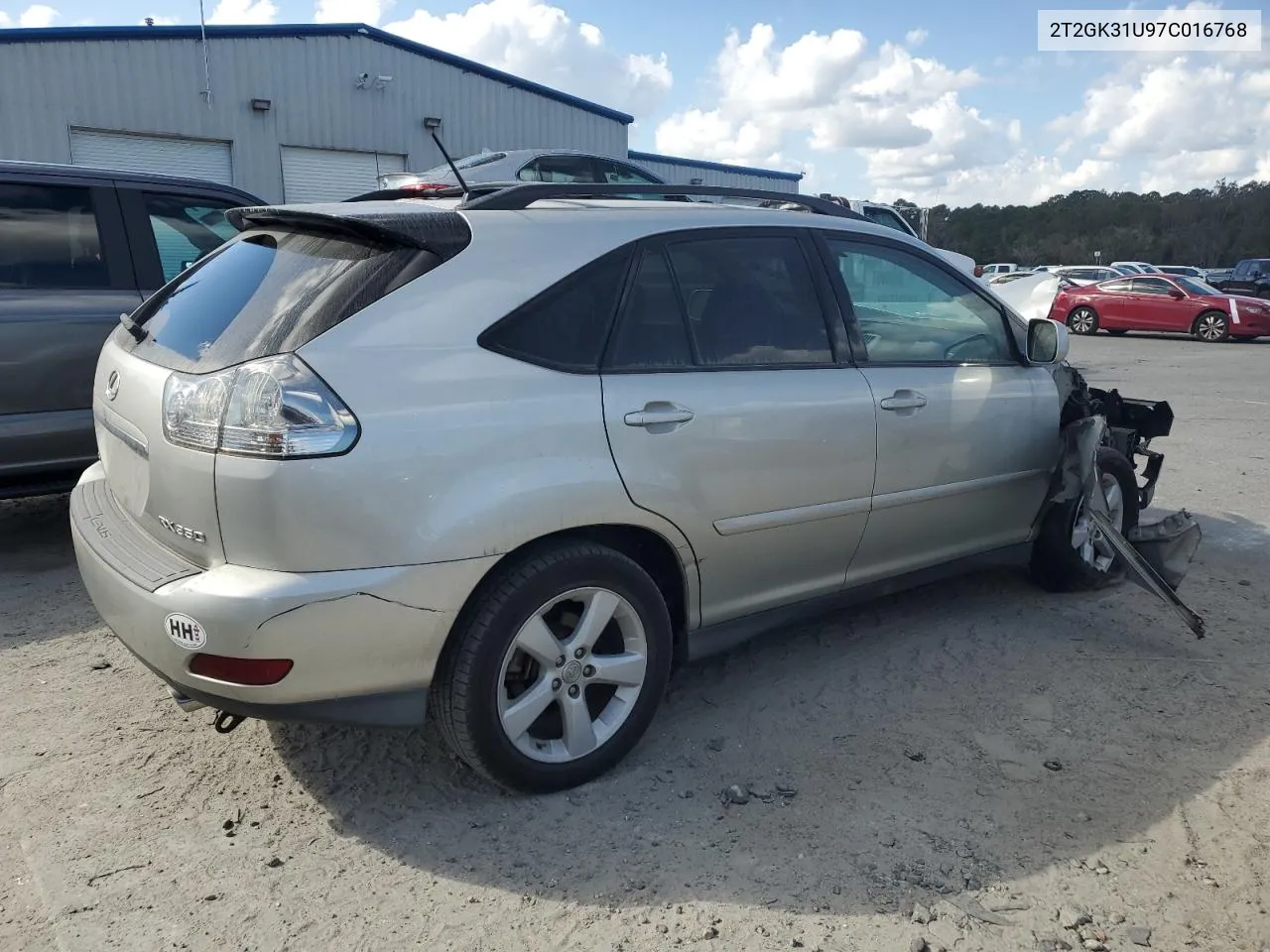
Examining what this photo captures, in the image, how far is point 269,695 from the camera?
96.0 inches

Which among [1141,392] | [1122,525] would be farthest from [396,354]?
Result: [1141,392]

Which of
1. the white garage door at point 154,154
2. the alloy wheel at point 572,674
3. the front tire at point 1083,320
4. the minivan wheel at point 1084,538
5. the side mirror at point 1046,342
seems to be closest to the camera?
the alloy wheel at point 572,674

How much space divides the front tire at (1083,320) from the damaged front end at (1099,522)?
19547 millimetres

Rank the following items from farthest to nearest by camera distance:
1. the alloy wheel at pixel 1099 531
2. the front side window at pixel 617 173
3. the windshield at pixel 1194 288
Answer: the windshield at pixel 1194 288
the front side window at pixel 617 173
the alloy wheel at pixel 1099 531

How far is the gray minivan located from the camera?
15.0 ft

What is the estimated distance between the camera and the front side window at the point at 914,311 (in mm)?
3621

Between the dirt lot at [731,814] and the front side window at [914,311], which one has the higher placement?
the front side window at [914,311]

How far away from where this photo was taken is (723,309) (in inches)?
126

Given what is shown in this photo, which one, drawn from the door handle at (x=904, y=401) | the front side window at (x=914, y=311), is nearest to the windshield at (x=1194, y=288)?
the front side window at (x=914, y=311)

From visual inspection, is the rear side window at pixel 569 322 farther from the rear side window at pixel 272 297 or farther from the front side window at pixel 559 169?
the front side window at pixel 559 169

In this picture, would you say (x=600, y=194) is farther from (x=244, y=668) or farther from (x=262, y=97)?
(x=262, y=97)

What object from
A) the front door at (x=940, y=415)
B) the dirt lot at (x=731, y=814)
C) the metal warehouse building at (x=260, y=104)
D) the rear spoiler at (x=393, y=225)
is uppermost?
the metal warehouse building at (x=260, y=104)

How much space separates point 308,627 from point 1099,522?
3.06m

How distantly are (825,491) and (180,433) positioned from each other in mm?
1978
